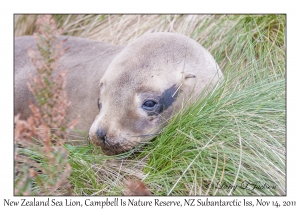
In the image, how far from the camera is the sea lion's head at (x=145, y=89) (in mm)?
3818

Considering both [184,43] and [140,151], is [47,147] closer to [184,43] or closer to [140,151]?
[140,151]

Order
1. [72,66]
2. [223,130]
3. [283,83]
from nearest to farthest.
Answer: [223,130], [283,83], [72,66]

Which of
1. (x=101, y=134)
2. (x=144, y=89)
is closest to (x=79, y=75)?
(x=144, y=89)

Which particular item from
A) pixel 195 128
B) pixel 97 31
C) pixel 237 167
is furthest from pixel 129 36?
pixel 237 167

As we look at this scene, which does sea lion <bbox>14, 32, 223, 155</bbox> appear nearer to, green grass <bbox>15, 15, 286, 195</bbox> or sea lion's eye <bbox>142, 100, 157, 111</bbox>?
sea lion's eye <bbox>142, 100, 157, 111</bbox>

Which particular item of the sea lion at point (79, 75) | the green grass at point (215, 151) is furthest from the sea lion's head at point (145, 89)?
the sea lion at point (79, 75)

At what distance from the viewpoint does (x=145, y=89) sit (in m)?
3.96

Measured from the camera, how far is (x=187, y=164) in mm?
3406

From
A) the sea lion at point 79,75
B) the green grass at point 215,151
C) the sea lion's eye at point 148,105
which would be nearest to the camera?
the green grass at point 215,151

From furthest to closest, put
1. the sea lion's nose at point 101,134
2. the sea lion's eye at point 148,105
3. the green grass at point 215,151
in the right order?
the sea lion's eye at point 148,105
the sea lion's nose at point 101,134
the green grass at point 215,151

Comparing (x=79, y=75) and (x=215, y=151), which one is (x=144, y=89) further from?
(x=79, y=75)

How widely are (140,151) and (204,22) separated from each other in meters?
2.65

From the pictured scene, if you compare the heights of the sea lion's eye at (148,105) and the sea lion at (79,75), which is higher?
the sea lion at (79,75)

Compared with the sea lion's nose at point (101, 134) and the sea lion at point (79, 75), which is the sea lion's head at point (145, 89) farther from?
the sea lion at point (79, 75)
